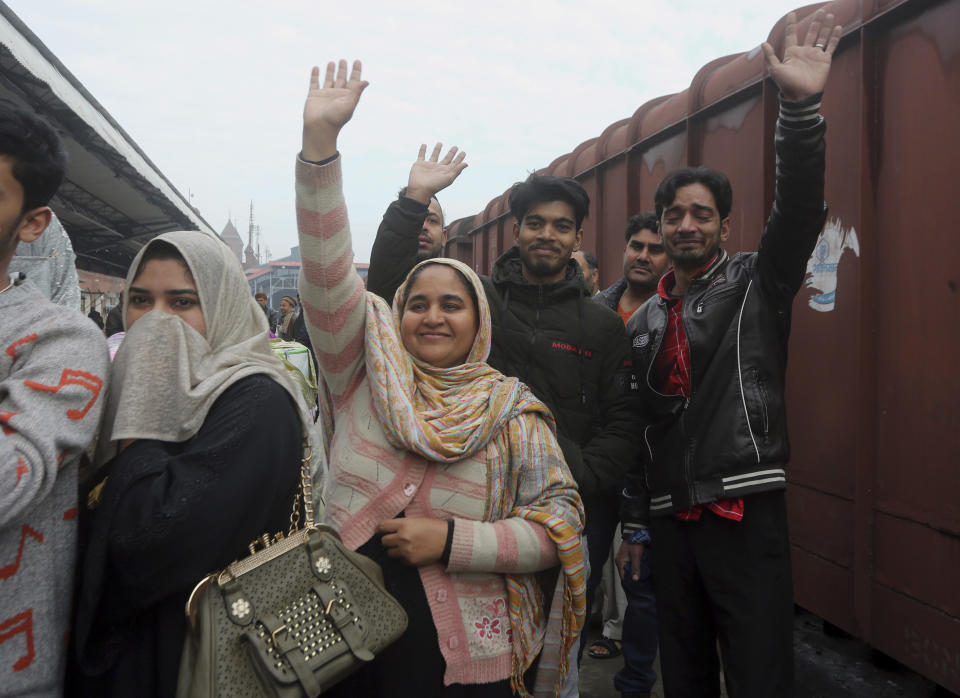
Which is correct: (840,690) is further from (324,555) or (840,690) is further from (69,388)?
(69,388)

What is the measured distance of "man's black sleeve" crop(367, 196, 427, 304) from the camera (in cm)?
200

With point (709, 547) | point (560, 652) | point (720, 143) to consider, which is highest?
point (720, 143)

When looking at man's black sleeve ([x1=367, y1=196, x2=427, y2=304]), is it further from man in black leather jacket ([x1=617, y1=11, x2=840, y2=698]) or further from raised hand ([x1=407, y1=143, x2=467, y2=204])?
man in black leather jacket ([x1=617, y1=11, x2=840, y2=698])

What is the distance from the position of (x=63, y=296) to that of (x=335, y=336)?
5.10 feet

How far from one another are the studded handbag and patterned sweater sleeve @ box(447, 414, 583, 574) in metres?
0.23

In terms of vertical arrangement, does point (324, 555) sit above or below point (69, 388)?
below

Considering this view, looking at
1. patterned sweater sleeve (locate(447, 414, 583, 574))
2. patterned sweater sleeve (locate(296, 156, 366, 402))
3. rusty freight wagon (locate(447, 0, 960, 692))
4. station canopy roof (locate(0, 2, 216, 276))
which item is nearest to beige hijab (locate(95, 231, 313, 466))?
patterned sweater sleeve (locate(296, 156, 366, 402))

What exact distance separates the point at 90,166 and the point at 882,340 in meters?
7.35

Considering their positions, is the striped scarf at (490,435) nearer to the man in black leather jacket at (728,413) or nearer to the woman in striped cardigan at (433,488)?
the woman in striped cardigan at (433,488)

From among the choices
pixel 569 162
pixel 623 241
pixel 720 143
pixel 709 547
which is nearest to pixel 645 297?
pixel 720 143

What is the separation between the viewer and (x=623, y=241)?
460 cm

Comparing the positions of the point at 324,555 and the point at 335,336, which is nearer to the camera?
the point at 324,555

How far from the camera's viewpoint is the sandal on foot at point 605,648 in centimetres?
342

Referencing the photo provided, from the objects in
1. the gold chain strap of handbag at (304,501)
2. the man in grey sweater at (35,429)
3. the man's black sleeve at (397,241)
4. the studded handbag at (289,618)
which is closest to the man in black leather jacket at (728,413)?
the man's black sleeve at (397,241)
